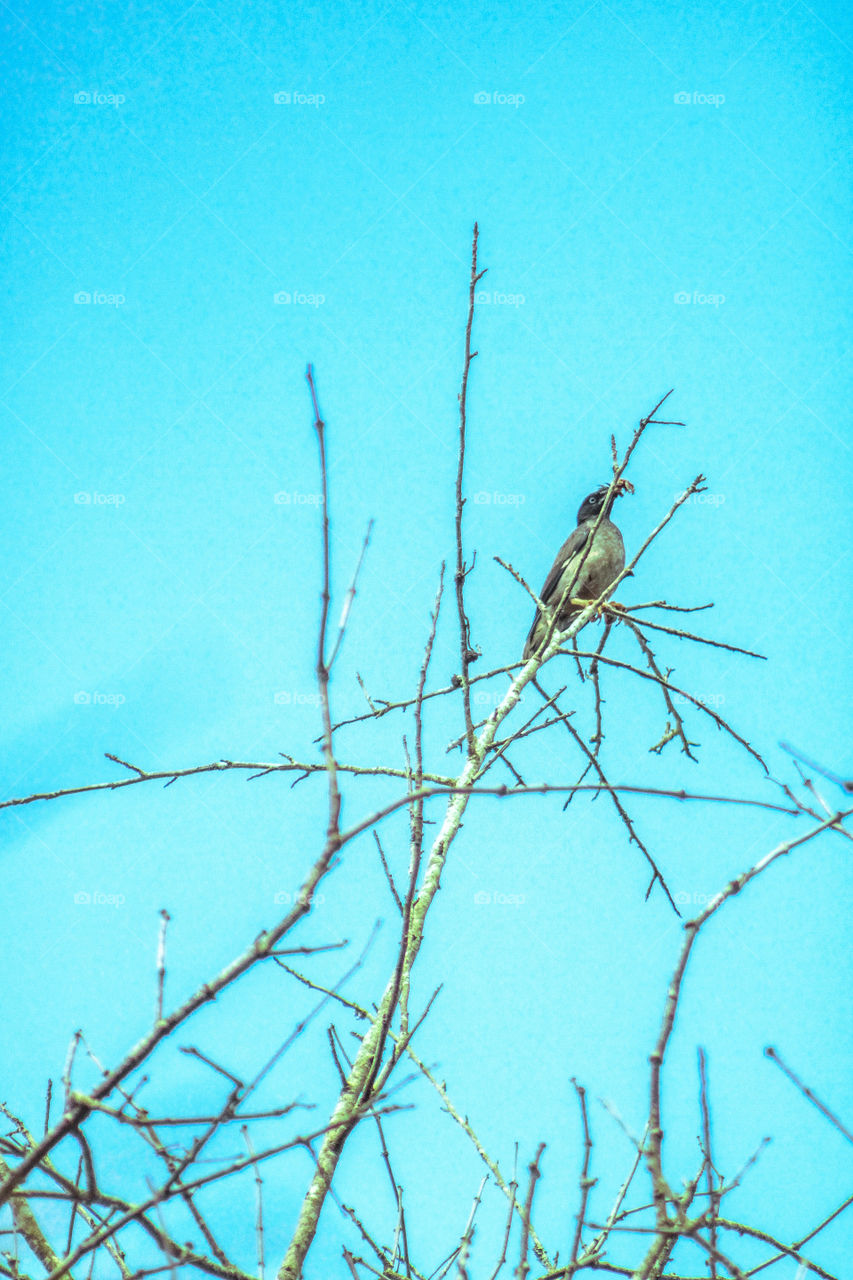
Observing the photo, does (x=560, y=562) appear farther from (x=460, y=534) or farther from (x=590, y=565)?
(x=460, y=534)

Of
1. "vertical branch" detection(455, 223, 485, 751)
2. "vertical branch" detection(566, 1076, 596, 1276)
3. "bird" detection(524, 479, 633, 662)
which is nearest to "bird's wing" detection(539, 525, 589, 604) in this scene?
"bird" detection(524, 479, 633, 662)

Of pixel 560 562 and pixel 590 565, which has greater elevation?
pixel 560 562

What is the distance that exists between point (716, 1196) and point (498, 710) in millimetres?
1467

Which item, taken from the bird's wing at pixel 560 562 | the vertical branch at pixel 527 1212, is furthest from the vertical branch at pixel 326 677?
the bird's wing at pixel 560 562

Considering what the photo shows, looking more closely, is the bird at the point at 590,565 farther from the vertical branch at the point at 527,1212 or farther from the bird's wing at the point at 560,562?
the vertical branch at the point at 527,1212

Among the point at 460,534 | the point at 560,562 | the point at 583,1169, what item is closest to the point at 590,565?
the point at 560,562

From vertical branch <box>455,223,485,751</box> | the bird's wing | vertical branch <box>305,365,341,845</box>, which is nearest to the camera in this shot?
vertical branch <box>305,365,341,845</box>

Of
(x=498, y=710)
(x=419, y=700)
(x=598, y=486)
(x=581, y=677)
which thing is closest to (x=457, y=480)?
(x=419, y=700)

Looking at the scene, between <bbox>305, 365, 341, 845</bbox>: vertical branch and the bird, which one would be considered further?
the bird

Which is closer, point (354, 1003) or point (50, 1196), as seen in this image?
point (50, 1196)

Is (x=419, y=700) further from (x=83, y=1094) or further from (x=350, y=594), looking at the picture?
(x=83, y=1094)

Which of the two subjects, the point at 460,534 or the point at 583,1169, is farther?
the point at 460,534

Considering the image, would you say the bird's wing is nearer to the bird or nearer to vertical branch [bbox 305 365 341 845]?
the bird

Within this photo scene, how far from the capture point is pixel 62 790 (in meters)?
2.78
